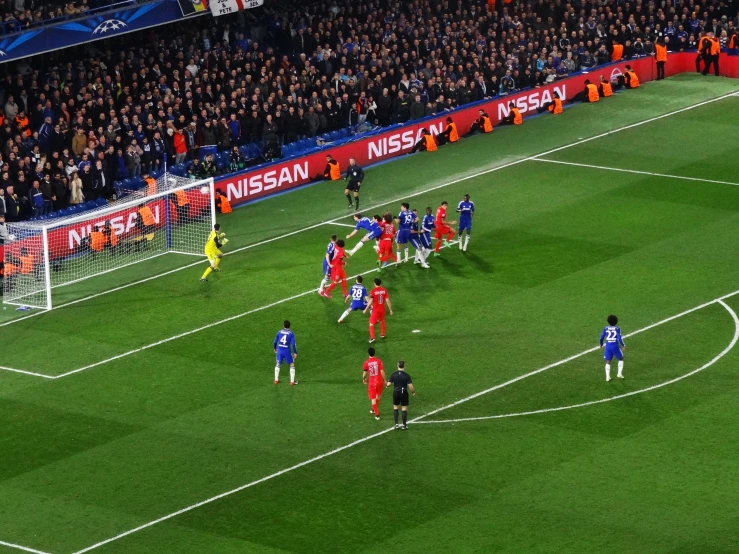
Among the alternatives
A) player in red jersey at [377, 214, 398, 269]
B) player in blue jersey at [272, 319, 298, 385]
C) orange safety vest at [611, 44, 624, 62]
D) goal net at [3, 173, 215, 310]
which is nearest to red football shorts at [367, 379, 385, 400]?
player in blue jersey at [272, 319, 298, 385]

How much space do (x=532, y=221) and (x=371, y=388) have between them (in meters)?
16.5

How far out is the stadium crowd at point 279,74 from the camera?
171 ft

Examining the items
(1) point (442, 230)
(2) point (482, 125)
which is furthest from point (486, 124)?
(1) point (442, 230)

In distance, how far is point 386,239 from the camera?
4575 cm

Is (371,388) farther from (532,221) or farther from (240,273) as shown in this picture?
(532,221)

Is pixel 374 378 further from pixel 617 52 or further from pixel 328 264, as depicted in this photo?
pixel 617 52

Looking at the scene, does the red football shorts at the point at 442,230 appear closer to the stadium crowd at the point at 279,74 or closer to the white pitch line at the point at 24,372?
the stadium crowd at the point at 279,74

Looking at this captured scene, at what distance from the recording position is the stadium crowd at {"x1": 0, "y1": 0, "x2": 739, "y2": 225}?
52062 mm

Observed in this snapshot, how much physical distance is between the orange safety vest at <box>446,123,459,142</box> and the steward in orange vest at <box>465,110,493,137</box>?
36.3 inches

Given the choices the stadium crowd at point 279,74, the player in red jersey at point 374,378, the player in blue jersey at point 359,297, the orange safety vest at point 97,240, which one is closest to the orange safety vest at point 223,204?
the stadium crowd at point 279,74

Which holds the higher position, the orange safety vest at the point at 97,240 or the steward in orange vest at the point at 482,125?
the orange safety vest at the point at 97,240

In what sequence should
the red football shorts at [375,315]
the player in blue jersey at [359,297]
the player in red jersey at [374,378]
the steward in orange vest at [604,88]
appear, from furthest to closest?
the steward in orange vest at [604,88]
the player in blue jersey at [359,297]
the red football shorts at [375,315]
the player in red jersey at [374,378]

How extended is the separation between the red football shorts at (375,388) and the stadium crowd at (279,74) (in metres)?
16.9

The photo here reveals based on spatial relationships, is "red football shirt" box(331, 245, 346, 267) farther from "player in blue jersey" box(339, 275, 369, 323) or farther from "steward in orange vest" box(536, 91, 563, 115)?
"steward in orange vest" box(536, 91, 563, 115)
